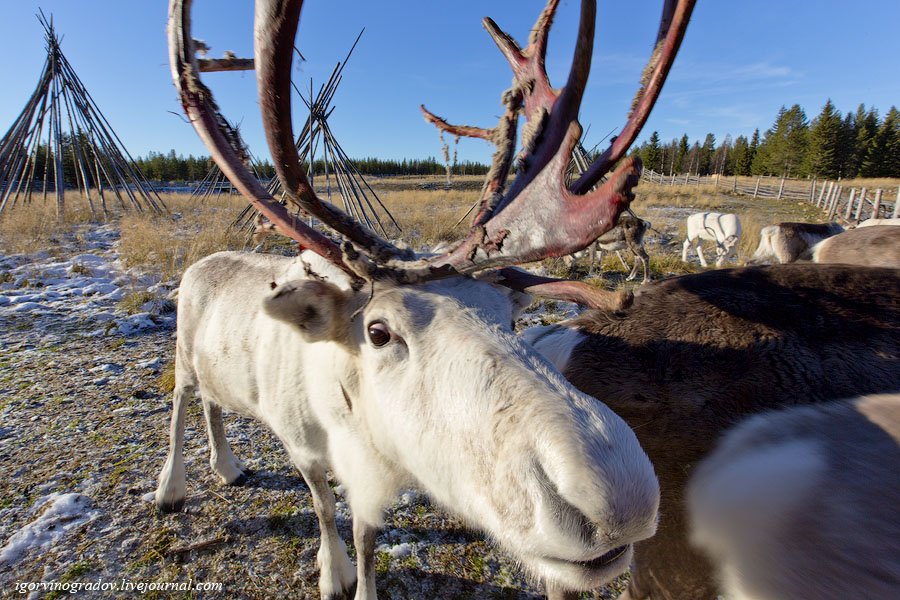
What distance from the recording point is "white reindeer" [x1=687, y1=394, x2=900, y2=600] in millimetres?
1247

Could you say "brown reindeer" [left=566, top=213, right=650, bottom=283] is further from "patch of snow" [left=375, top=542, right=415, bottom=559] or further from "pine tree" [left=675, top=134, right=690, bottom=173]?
"pine tree" [left=675, top=134, right=690, bottom=173]

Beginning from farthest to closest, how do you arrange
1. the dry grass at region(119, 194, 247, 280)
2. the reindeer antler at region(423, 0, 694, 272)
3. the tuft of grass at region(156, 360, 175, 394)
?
the dry grass at region(119, 194, 247, 280) < the tuft of grass at region(156, 360, 175, 394) < the reindeer antler at region(423, 0, 694, 272)

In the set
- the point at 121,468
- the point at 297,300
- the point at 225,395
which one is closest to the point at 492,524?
the point at 297,300

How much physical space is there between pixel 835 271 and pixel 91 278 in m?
10.6

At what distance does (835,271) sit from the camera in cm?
232

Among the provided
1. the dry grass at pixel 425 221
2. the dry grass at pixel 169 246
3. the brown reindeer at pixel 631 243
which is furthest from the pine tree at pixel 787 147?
the dry grass at pixel 169 246

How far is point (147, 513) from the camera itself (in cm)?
278

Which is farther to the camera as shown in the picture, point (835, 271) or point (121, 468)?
point (121, 468)

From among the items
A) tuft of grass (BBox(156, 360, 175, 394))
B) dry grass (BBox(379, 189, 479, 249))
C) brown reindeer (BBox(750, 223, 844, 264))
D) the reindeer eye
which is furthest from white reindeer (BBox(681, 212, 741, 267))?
tuft of grass (BBox(156, 360, 175, 394))

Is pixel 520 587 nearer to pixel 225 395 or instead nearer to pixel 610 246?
pixel 225 395

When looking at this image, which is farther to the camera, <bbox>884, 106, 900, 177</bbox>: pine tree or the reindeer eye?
<bbox>884, 106, 900, 177</bbox>: pine tree

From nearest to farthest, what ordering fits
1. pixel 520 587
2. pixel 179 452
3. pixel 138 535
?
pixel 520 587, pixel 138 535, pixel 179 452

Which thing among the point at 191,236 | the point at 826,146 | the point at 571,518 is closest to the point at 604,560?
the point at 571,518

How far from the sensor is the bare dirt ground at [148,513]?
239cm
